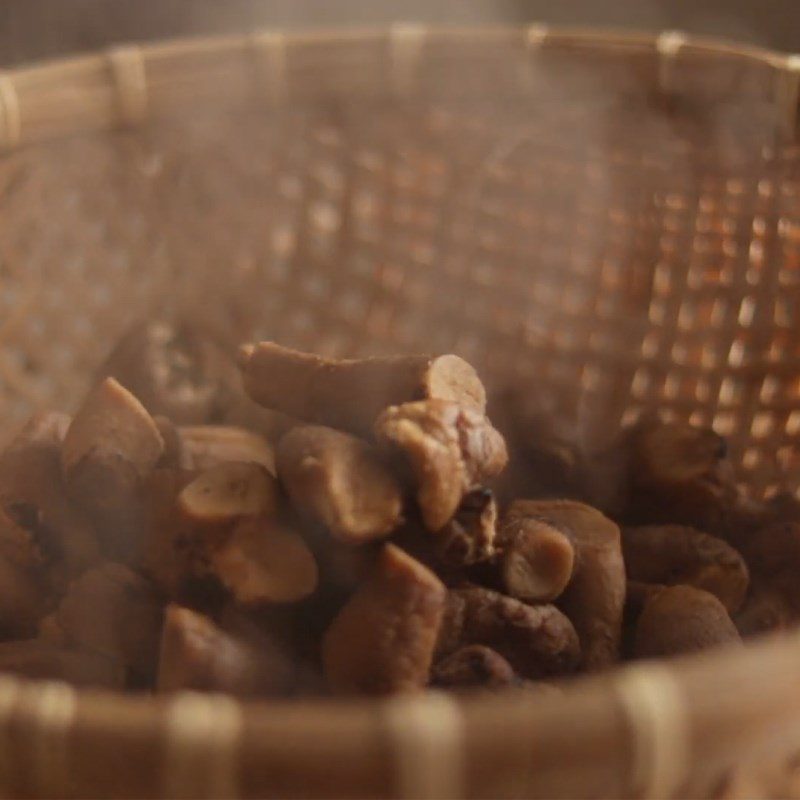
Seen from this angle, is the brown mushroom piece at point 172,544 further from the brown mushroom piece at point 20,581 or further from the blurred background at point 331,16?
the blurred background at point 331,16

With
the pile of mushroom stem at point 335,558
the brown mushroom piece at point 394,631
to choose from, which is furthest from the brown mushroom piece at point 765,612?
the brown mushroom piece at point 394,631

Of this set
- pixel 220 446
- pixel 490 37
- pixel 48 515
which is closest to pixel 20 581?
pixel 48 515

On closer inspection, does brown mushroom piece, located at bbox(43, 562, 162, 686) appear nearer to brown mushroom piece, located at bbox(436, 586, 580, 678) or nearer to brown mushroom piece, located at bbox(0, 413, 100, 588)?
brown mushroom piece, located at bbox(0, 413, 100, 588)

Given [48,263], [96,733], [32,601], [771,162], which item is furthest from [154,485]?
[771,162]

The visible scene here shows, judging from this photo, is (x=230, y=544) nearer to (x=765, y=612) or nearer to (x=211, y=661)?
(x=211, y=661)

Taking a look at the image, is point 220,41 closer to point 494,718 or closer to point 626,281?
point 626,281

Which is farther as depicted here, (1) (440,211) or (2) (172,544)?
(1) (440,211)
